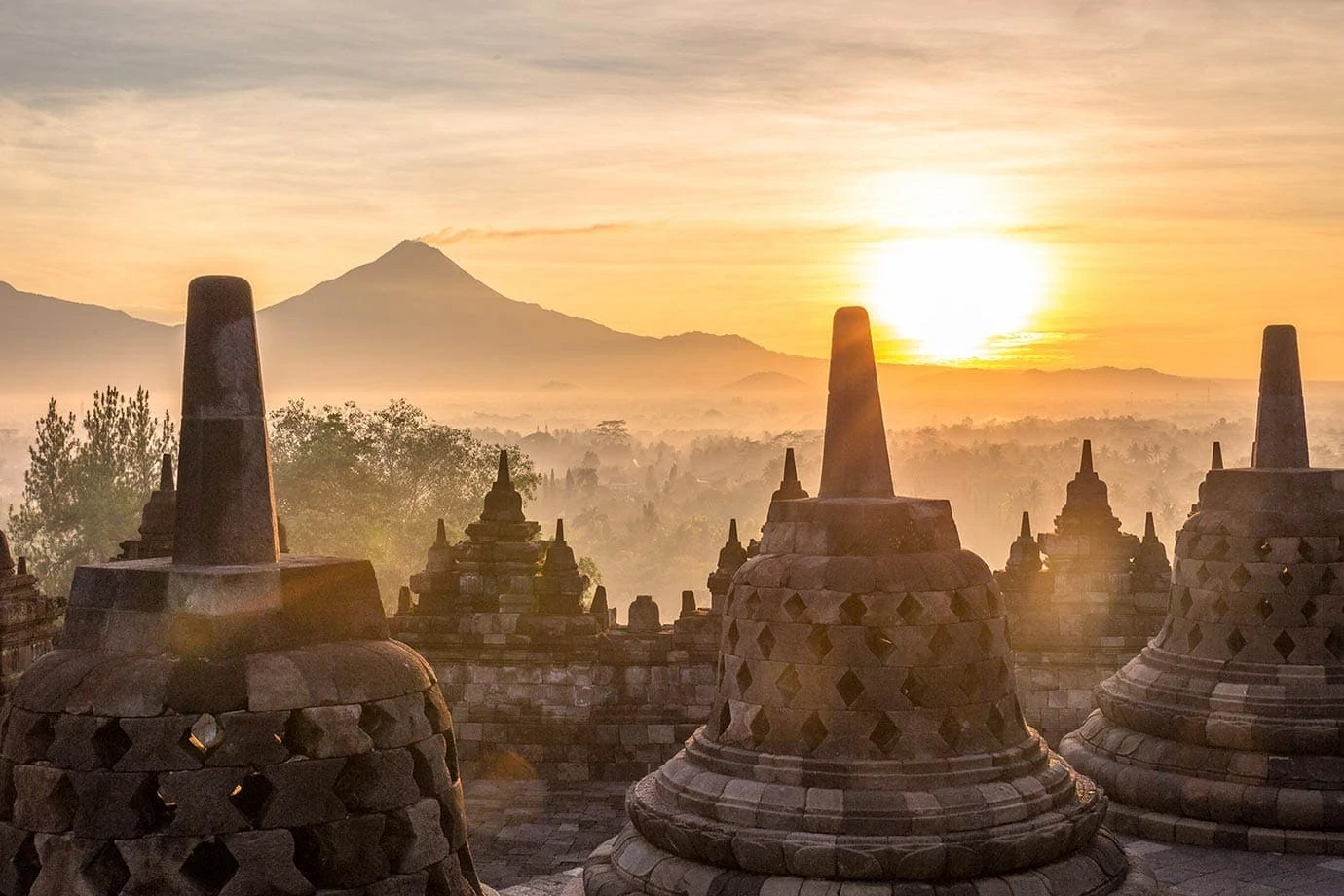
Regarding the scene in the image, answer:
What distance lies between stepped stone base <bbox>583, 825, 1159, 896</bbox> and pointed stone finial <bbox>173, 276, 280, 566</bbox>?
4.24m

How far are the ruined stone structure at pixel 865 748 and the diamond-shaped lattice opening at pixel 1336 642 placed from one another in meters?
5.31

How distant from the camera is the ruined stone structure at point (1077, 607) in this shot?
2141 centimetres

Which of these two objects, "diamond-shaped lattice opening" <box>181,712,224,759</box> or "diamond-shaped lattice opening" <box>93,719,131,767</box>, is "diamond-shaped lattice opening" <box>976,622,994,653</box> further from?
"diamond-shaped lattice opening" <box>93,719,131,767</box>

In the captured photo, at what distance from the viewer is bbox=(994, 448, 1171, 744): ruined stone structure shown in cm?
2141

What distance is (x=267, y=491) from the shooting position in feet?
26.6

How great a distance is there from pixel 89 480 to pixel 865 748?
185 feet

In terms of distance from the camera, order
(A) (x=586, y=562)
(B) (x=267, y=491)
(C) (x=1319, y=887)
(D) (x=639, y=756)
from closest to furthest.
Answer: (B) (x=267, y=491), (C) (x=1319, y=887), (D) (x=639, y=756), (A) (x=586, y=562)

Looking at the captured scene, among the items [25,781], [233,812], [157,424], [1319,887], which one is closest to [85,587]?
[25,781]

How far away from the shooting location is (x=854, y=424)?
11672mm

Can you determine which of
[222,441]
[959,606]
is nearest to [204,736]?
[222,441]

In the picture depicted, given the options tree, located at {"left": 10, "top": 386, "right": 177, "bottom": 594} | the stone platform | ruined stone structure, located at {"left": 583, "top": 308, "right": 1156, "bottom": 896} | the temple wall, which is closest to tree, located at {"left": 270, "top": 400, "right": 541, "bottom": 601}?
tree, located at {"left": 10, "top": 386, "right": 177, "bottom": 594}

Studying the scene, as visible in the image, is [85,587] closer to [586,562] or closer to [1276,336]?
[1276,336]

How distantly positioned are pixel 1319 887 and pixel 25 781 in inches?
439

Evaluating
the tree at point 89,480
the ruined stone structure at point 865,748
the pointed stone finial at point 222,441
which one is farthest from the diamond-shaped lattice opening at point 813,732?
the tree at point 89,480
